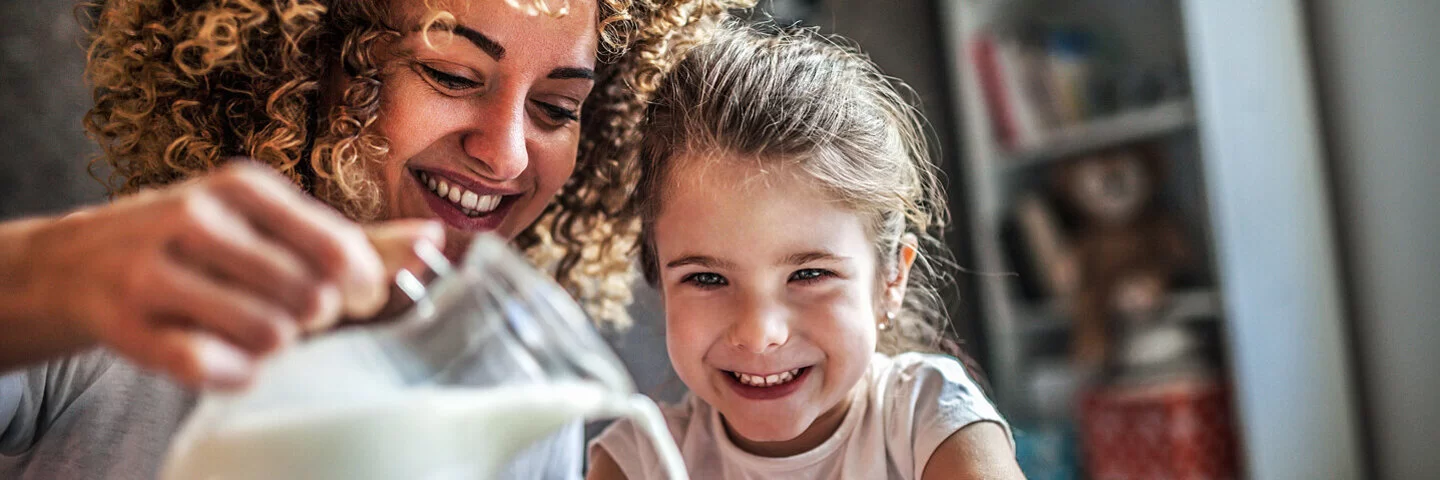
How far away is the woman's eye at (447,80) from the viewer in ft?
3.64

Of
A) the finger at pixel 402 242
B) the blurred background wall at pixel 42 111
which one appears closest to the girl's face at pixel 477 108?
the finger at pixel 402 242

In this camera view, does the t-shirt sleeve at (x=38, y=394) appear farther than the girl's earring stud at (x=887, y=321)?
No

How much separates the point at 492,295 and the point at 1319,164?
2181 millimetres

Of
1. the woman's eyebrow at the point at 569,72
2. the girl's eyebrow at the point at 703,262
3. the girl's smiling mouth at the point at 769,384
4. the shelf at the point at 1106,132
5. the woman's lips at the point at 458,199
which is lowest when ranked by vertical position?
the shelf at the point at 1106,132

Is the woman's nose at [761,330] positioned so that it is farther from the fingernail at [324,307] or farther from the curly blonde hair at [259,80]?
the fingernail at [324,307]

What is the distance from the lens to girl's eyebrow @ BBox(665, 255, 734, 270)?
1.06 metres

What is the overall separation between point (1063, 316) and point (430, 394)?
2.37 meters

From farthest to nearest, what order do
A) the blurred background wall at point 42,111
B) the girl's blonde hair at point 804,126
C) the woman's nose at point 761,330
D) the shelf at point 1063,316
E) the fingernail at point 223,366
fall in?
the shelf at point 1063,316, the blurred background wall at point 42,111, the girl's blonde hair at point 804,126, the woman's nose at point 761,330, the fingernail at point 223,366

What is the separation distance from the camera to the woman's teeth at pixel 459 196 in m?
1.17

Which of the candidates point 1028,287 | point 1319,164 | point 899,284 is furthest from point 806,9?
point 899,284

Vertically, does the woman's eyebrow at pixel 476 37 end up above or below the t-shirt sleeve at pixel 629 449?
above

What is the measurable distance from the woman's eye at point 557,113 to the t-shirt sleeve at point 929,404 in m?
0.44

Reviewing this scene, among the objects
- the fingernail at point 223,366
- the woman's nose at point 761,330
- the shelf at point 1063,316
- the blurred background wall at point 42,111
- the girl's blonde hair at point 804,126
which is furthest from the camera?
the shelf at point 1063,316

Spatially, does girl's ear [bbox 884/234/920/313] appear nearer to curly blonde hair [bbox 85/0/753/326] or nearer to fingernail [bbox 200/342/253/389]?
curly blonde hair [bbox 85/0/753/326]
